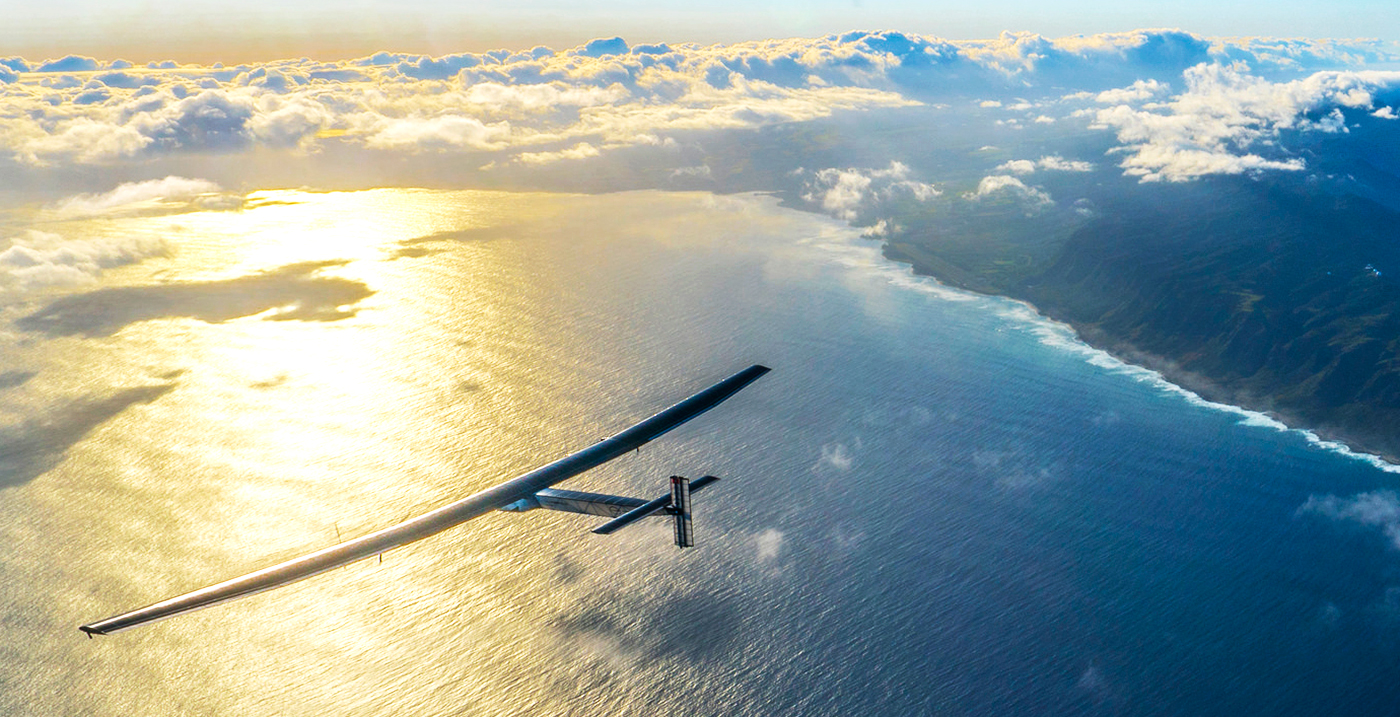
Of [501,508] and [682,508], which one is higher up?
[682,508]

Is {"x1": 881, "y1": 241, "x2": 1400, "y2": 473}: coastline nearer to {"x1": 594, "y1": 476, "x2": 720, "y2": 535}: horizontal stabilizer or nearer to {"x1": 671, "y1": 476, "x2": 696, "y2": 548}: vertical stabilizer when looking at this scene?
{"x1": 671, "y1": 476, "x2": 696, "y2": 548}: vertical stabilizer

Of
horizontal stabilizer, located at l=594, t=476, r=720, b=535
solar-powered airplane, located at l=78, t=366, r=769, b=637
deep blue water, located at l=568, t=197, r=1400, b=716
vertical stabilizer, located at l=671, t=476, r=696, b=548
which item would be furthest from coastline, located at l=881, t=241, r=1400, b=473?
horizontal stabilizer, located at l=594, t=476, r=720, b=535

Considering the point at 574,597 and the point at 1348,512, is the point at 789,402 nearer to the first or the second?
the point at 574,597

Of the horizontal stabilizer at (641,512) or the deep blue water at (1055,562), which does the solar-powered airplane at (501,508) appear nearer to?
the horizontal stabilizer at (641,512)

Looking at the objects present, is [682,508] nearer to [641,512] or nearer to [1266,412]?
[641,512]

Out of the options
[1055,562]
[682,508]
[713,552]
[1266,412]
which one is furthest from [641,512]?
[1266,412]

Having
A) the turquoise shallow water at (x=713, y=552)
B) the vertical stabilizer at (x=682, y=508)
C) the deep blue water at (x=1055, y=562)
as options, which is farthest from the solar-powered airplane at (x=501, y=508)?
the deep blue water at (x=1055, y=562)

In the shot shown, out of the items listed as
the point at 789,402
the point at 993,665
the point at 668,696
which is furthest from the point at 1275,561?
the point at 668,696
